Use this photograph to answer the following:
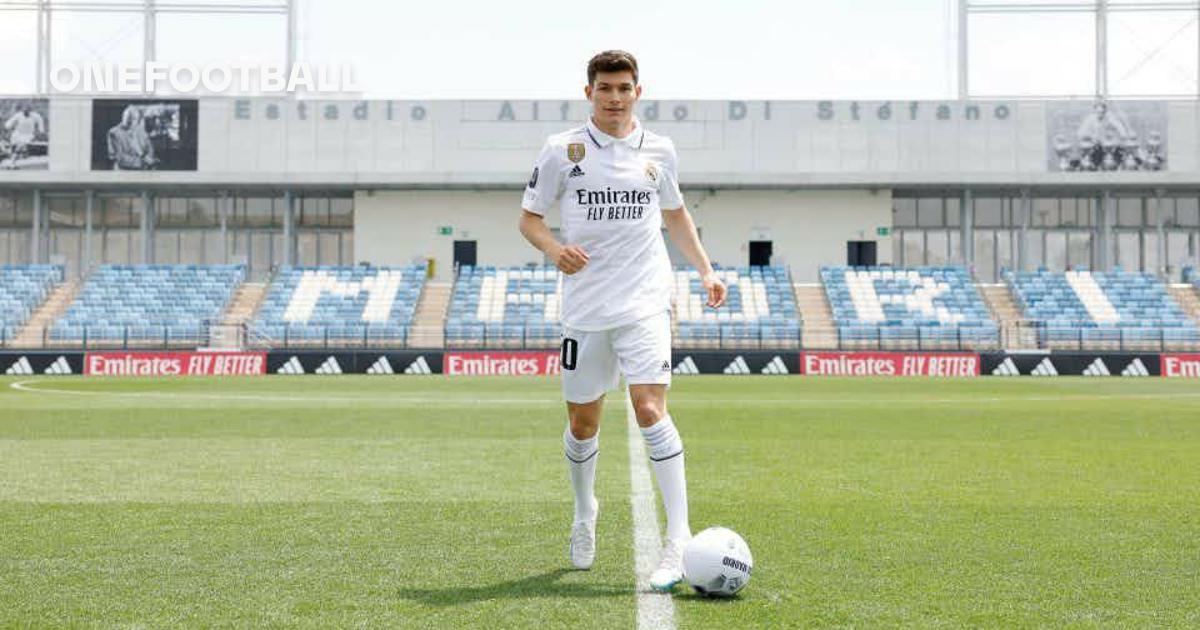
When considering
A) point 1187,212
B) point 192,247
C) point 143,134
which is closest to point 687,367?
point 143,134

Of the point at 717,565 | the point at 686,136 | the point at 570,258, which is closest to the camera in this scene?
the point at 717,565

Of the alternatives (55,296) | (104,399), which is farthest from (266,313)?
(104,399)

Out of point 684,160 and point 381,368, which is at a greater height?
point 684,160

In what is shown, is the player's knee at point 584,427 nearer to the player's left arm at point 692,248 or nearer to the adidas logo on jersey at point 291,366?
the player's left arm at point 692,248

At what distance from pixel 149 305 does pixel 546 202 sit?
133 feet

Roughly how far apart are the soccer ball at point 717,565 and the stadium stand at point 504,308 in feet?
104

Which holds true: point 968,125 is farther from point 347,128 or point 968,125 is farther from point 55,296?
point 55,296

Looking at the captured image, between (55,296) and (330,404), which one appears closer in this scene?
(330,404)

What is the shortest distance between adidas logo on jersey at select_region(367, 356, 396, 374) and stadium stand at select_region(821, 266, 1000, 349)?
14.1 m

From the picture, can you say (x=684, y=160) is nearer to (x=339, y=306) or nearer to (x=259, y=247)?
(x=339, y=306)

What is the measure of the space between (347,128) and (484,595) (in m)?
45.1

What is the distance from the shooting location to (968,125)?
48188mm

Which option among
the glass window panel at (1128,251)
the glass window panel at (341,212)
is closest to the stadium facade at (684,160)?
the glass window panel at (341,212)

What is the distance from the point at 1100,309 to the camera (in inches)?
1690
